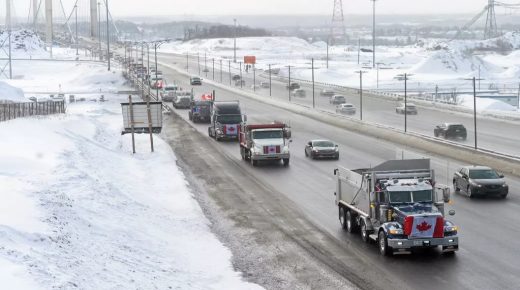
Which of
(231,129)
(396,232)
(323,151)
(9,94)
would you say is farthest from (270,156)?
(9,94)

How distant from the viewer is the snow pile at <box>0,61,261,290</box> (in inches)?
773

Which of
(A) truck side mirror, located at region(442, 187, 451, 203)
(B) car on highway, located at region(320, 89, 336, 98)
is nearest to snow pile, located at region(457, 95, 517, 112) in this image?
(B) car on highway, located at region(320, 89, 336, 98)

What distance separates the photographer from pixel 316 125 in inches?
3031

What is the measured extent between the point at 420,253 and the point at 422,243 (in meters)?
1.25

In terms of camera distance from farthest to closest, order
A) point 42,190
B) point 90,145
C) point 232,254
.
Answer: point 90,145 → point 42,190 → point 232,254

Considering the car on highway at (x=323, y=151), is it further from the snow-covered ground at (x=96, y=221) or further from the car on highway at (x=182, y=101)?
the car on highway at (x=182, y=101)

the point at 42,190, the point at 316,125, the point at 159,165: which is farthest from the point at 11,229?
the point at 316,125

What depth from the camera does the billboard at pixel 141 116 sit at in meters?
55.2

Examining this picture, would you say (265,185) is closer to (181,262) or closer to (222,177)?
(222,177)

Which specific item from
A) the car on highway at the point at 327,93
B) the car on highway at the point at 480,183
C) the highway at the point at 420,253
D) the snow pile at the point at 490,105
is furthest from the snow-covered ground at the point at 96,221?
the car on highway at the point at 327,93

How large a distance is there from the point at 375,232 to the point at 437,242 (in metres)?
2.45

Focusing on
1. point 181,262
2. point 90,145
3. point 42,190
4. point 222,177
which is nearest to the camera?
point 181,262

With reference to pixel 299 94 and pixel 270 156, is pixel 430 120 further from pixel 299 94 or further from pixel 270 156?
pixel 270 156

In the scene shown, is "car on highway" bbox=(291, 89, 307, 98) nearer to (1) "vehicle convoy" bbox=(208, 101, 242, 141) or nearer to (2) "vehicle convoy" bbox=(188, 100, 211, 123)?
(2) "vehicle convoy" bbox=(188, 100, 211, 123)
